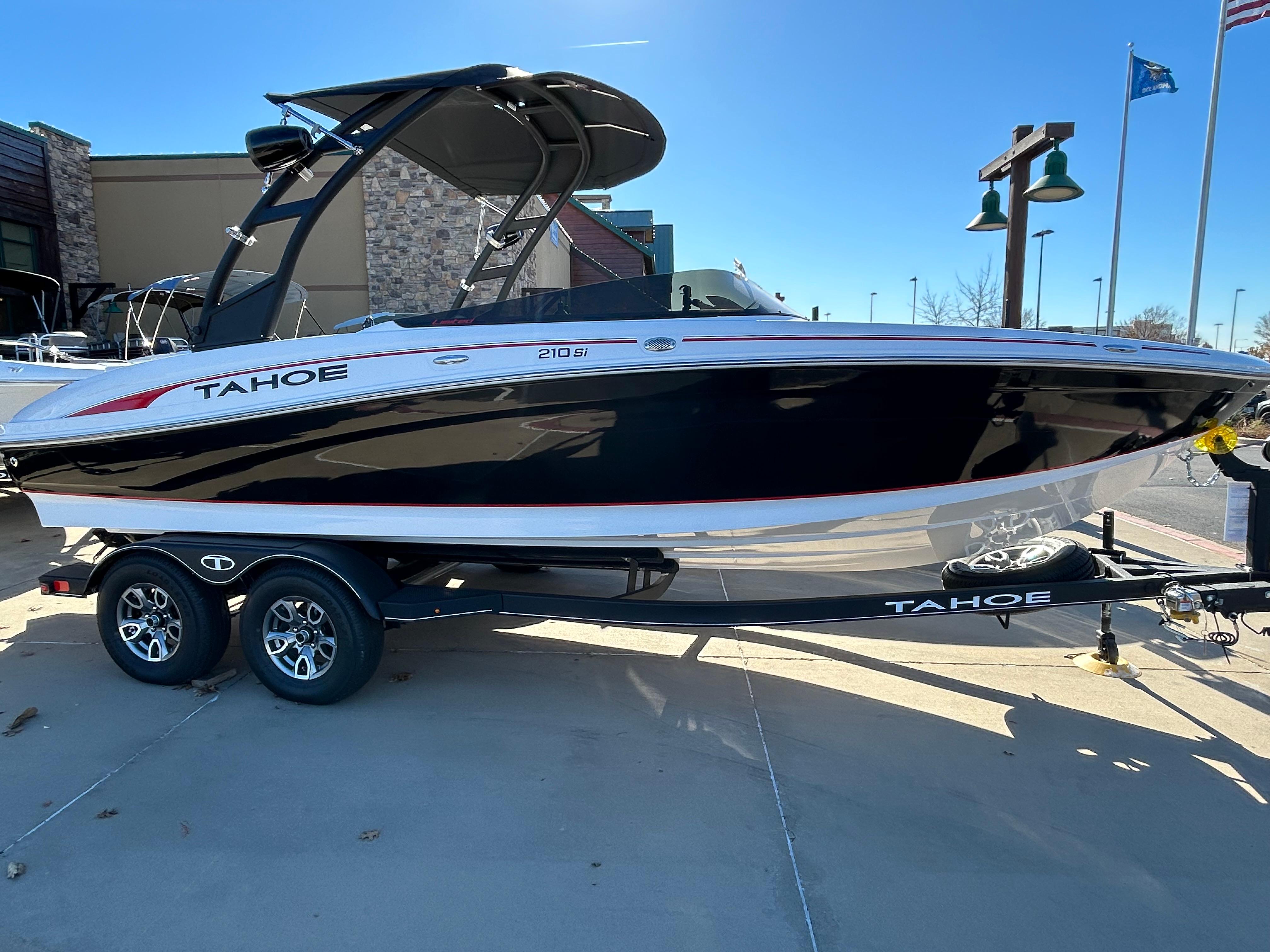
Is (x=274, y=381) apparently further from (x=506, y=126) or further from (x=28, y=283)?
(x=28, y=283)

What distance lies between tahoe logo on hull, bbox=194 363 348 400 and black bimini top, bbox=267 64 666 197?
126 cm

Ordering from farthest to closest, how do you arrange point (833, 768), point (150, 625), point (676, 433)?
point (150, 625) < point (676, 433) < point (833, 768)

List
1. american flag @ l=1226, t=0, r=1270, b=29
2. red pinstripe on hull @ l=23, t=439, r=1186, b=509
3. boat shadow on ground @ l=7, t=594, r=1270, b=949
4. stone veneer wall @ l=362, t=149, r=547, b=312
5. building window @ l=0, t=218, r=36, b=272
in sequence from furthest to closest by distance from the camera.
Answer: stone veneer wall @ l=362, t=149, r=547, b=312 < building window @ l=0, t=218, r=36, b=272 < american flag @ l=1226, t=0, r=1270, b=29 < red pinstripe on hull @ l=23, t=439, r=1186, b=509 < boat shadow on ground @ l=7, t=594, r=1270, b=949

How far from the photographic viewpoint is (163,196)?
13.7 meters

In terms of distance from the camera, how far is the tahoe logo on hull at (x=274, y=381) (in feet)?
10.7

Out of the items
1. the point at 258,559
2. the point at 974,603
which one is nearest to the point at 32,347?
the point at 258,559

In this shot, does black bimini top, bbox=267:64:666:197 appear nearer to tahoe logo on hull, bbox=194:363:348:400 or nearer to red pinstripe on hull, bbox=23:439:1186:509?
tahoe logo on hull, bbox=194:363:348:400

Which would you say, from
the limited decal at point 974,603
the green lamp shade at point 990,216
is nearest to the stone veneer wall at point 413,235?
the green lamp shade at point 990,216

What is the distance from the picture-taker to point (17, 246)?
12.7 metres

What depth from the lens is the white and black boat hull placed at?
298 cm

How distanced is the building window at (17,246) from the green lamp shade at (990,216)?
45.9 ft

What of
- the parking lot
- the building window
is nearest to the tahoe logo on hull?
the parking lot

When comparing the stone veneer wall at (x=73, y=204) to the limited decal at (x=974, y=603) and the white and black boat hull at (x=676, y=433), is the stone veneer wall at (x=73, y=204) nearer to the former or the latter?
the white and black boat hull at (x=676, y=433)

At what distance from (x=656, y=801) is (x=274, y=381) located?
238cm
